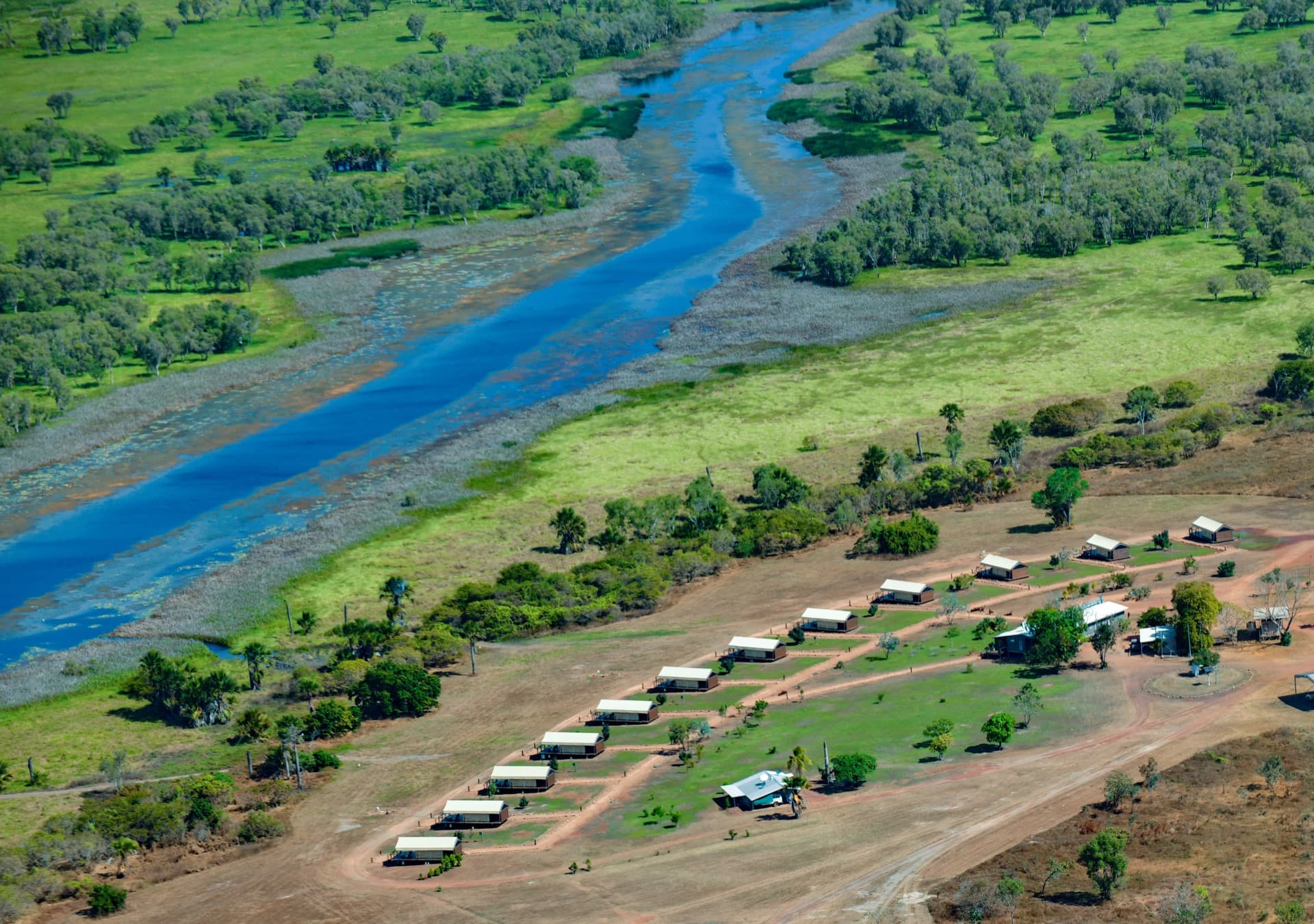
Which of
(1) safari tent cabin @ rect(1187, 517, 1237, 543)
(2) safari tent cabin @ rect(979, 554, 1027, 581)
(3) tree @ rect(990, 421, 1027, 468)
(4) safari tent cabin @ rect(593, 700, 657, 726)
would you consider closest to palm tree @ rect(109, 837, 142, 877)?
(4) safari tent cabin @ rect(593, 700, 657, 726)

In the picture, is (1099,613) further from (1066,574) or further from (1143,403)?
(1143,403)

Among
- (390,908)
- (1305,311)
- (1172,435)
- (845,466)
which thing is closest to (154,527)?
(845,466)

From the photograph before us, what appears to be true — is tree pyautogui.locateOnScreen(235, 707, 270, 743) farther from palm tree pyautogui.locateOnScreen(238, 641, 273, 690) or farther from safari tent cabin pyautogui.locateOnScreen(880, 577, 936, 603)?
safari tent cabin pyautogui.locateOnScreen(880, 577, 936, 603)

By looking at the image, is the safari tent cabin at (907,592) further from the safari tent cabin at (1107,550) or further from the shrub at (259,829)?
the shrub at (259,829)

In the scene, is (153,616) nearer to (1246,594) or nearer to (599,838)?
(599,838)

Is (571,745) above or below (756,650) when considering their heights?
below


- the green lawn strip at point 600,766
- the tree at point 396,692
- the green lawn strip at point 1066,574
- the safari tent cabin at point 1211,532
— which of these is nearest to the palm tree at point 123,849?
the tree at point 396,692

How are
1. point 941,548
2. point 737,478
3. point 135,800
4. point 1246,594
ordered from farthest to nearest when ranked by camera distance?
1. point 737,478
2. point 941,548
3. point 1246,594
4. point 135,800

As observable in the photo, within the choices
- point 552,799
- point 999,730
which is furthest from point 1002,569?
point 552,799
